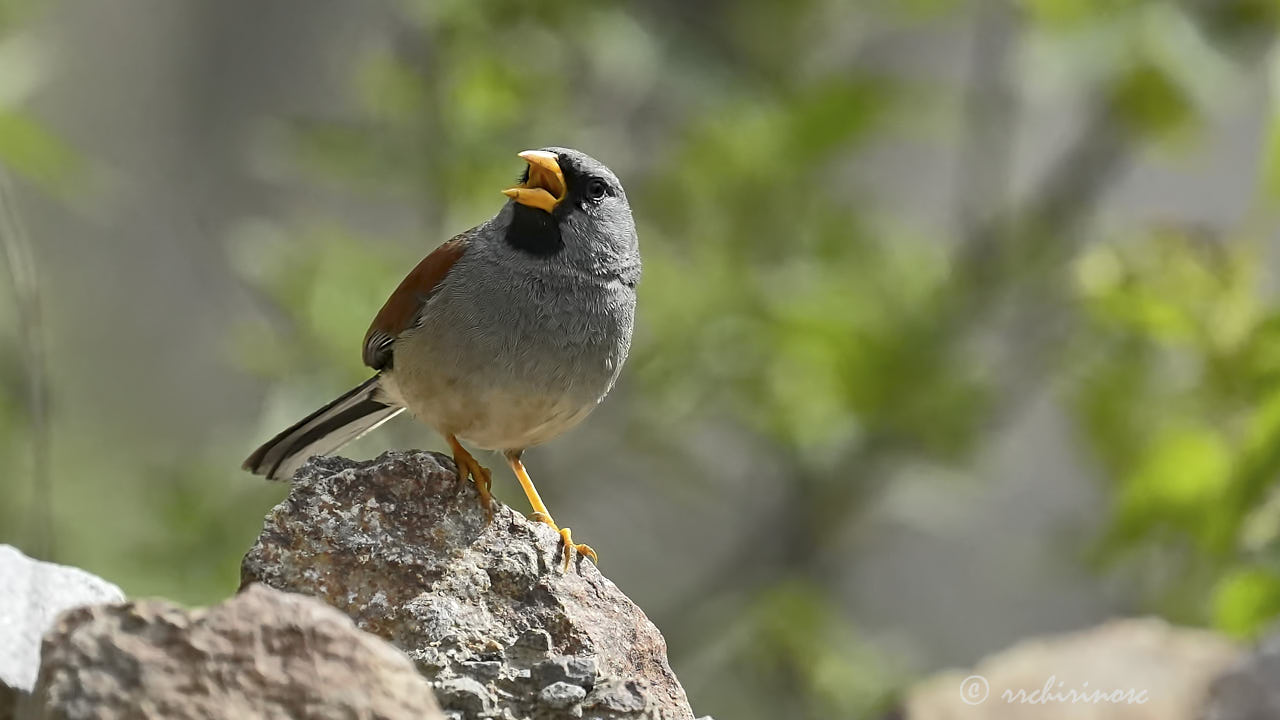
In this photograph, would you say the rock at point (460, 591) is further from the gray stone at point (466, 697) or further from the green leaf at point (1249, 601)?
the green leaf at point (1249, 601)

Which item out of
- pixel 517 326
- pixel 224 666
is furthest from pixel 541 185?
pixel 224 666

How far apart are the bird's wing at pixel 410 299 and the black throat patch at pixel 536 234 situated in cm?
13

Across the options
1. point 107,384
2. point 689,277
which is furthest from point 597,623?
point 107,384

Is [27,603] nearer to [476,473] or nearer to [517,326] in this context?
[476,473]

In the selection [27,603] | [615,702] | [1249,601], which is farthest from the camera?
[1249,601]

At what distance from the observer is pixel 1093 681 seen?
3398mm

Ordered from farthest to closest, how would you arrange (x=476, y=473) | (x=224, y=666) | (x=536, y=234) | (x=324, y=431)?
(x=324, y=431) < (x=536, y=234) < (x=476, y=473) < (x=224, y=666)

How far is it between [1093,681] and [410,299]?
2.01m

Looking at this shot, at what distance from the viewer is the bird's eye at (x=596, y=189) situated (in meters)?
2.81

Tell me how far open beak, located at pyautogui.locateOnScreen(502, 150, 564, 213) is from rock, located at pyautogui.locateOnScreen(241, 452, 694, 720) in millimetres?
583

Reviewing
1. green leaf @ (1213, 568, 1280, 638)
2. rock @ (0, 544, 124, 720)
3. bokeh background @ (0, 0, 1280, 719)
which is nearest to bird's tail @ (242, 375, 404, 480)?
rock @ (0, 544, 124, 720)

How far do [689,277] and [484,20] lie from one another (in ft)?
3.78

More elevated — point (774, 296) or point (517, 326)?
point (774, 296)

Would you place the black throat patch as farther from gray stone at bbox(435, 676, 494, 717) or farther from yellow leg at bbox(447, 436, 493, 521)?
gray stone at bbox(435, 676, 494, 717)
